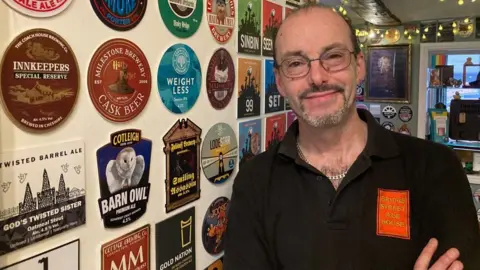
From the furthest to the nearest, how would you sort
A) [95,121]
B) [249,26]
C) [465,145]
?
[465,145], [249,26], [95,121]

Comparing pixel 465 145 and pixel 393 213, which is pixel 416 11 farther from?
pixel 393 213

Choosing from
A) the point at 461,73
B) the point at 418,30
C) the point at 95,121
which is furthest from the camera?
the point at 461,73

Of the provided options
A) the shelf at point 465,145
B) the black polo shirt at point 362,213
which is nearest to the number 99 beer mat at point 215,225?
the black polo shirt at point 362,213

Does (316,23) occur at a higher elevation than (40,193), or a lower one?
higher

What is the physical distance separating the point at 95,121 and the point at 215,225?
0.61 metres

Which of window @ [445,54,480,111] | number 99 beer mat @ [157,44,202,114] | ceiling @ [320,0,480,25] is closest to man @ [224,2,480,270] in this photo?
number 99 beer mat @ [157,44,202,114]

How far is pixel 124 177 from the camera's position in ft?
3.30

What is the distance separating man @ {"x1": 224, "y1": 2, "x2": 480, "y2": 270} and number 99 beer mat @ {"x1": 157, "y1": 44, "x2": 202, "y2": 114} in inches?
9.6

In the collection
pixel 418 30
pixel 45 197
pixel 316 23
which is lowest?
pixel 45 197

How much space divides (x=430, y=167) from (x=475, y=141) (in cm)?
424

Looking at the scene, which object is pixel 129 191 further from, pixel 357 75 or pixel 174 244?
pixel 357 75

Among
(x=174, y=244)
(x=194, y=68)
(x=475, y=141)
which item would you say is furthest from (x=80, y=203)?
(x=475, y=141)

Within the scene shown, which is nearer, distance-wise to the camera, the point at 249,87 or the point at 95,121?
the point at 95,121

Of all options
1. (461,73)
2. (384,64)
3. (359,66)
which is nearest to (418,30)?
(384,64)
